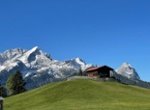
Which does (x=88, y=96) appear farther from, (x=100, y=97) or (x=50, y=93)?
(x=50, y=93)

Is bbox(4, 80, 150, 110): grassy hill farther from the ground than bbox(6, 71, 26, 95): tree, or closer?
closer

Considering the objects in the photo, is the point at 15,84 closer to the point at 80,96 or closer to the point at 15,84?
the point at 15,84

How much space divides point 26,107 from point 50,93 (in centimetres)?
1990

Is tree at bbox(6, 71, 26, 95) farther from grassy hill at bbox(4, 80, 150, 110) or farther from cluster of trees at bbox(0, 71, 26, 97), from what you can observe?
grassy hill at bbox(4, 80, 150, 110)

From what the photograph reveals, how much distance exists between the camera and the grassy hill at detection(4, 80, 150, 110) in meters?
96.8

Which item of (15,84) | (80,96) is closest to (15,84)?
(15,84)

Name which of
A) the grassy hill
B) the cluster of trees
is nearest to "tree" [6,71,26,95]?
the cluster of trees

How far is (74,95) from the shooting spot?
365ft

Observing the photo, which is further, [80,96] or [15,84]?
[15,84]

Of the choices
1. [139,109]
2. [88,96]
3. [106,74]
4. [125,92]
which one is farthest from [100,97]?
[106,74]

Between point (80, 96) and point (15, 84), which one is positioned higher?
point (15, 84)

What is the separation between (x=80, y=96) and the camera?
109m

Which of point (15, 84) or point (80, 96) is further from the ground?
point (15, 84)

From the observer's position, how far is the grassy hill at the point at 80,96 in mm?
96812
